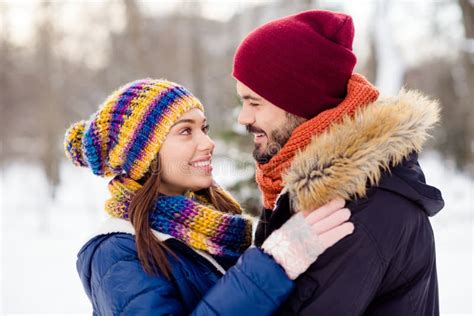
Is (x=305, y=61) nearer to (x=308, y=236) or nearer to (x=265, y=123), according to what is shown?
(x=265, y=123)

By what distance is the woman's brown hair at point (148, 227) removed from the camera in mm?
1848

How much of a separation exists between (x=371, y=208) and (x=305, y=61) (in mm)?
726

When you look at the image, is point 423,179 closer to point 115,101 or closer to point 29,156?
point 115,101

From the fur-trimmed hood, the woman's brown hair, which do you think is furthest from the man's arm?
the woman's brown hair

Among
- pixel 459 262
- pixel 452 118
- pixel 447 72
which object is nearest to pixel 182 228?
pixel 459 262

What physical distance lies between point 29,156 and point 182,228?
23.4 meters

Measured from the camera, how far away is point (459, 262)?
6.91 m

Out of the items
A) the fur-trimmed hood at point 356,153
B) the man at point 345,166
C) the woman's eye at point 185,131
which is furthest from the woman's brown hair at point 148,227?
the fur-trimmed hood at point 356,153

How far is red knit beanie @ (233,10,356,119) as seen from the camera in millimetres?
1999

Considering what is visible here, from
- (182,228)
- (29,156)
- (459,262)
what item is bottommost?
(29,156)

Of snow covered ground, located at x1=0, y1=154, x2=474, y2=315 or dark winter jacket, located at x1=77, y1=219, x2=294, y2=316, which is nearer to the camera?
dark winter jacket, located at x1=77, y1=219, x2=294, y2=316

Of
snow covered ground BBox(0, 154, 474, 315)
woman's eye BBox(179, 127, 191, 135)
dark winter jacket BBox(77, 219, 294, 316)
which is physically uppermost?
woman's eye BBox(179, 127, 191, 135)

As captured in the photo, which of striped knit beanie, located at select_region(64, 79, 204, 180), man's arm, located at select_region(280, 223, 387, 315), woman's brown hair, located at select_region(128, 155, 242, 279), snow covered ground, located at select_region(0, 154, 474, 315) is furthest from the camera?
snow covered ground, located at select_region(0, 154, 474, 315)

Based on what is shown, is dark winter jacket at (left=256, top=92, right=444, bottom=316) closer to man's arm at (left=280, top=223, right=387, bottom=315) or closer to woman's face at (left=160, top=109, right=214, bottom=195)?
man's arm at (left=280, top=223, right=387, bottom=315)
